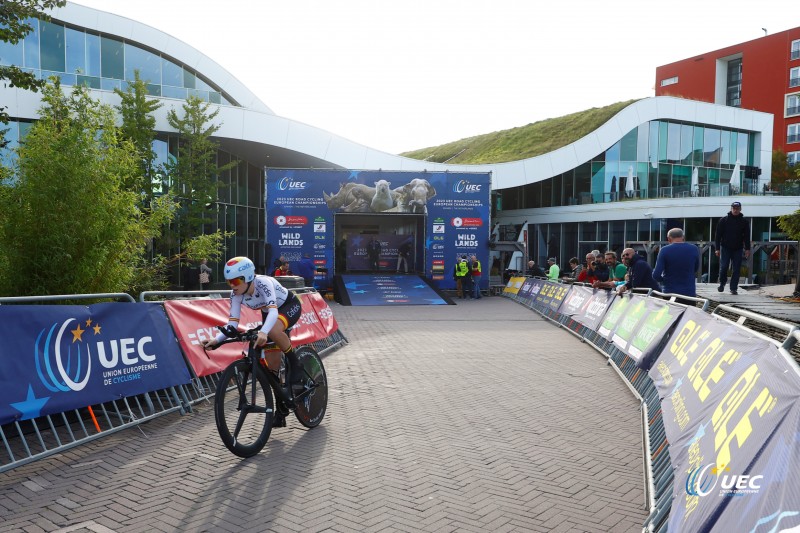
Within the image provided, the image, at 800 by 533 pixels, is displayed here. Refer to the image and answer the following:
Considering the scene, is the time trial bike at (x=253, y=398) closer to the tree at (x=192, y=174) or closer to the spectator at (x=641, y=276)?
the spectator at (x=641, y=276)

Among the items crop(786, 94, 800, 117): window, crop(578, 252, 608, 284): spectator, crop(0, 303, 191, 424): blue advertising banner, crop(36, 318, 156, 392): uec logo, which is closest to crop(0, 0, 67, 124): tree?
crop(0, 303, 191, 424): blue advertising banner

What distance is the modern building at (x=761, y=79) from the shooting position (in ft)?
179

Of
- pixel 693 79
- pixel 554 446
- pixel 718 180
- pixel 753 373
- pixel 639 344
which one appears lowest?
pixel 554 446

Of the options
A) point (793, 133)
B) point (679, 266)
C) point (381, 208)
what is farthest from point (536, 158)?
point (793, 133)

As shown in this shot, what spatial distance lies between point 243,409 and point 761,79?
6491 cm

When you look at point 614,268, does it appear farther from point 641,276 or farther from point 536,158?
point 536,158

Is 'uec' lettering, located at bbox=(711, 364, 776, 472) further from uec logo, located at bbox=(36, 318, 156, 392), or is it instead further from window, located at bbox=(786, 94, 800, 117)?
window, located at bbox=(786, 94, 800, 117)

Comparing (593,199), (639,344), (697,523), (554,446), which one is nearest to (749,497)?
(697,523)

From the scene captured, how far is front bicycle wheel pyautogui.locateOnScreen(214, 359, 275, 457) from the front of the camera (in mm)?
5223

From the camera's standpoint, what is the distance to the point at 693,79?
2537 inches

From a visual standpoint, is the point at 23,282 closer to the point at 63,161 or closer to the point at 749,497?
the point at 63,161

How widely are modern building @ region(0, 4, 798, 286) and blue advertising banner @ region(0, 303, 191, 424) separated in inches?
704

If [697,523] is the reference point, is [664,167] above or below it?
above

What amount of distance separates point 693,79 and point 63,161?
228ft
